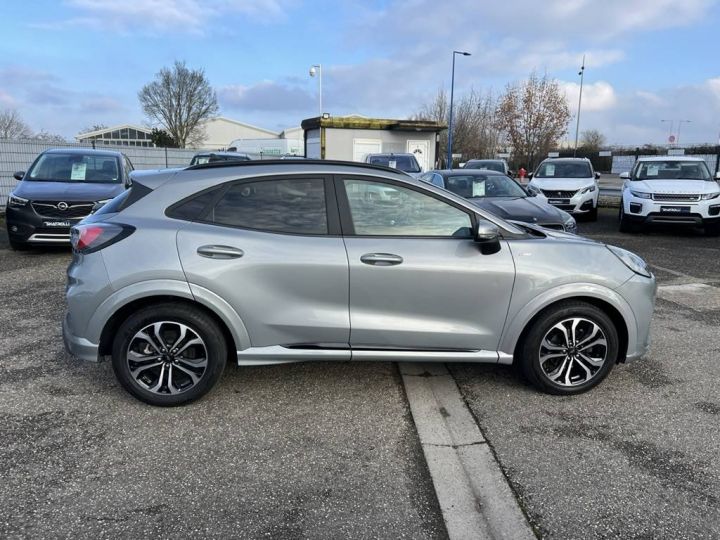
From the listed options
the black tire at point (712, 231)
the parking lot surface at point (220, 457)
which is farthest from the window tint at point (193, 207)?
the black tire at point (712, 231)

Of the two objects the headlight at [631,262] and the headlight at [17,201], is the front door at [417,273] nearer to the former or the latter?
the headlight at [631,262]

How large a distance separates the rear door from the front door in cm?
12

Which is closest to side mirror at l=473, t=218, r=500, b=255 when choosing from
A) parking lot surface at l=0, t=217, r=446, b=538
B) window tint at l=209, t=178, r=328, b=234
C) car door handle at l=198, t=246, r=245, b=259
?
window tint at l=209, t=178, r=328, b=234

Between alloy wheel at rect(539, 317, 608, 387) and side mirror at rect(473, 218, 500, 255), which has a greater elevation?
side mirror at rect(473, 218, 500, 255)

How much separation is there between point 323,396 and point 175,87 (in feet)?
188

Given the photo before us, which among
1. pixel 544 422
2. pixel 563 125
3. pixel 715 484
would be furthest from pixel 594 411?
pixel 563 125

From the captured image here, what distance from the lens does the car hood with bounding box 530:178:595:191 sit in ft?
45.8

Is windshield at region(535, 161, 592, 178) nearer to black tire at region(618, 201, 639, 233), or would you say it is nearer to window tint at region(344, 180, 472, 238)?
black tire at region(618, 201, 639, 233)

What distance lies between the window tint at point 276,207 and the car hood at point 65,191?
19.3 ft

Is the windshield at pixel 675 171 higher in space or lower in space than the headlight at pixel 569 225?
higher

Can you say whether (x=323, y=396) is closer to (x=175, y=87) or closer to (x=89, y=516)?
(x=89, y=516)

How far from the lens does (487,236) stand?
11.7 ft

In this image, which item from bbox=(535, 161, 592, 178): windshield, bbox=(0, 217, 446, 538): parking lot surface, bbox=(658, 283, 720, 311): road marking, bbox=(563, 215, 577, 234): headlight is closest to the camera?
bbox=(0, 217, 446, 538): parking lot surface

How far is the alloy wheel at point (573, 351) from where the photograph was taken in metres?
3.89
